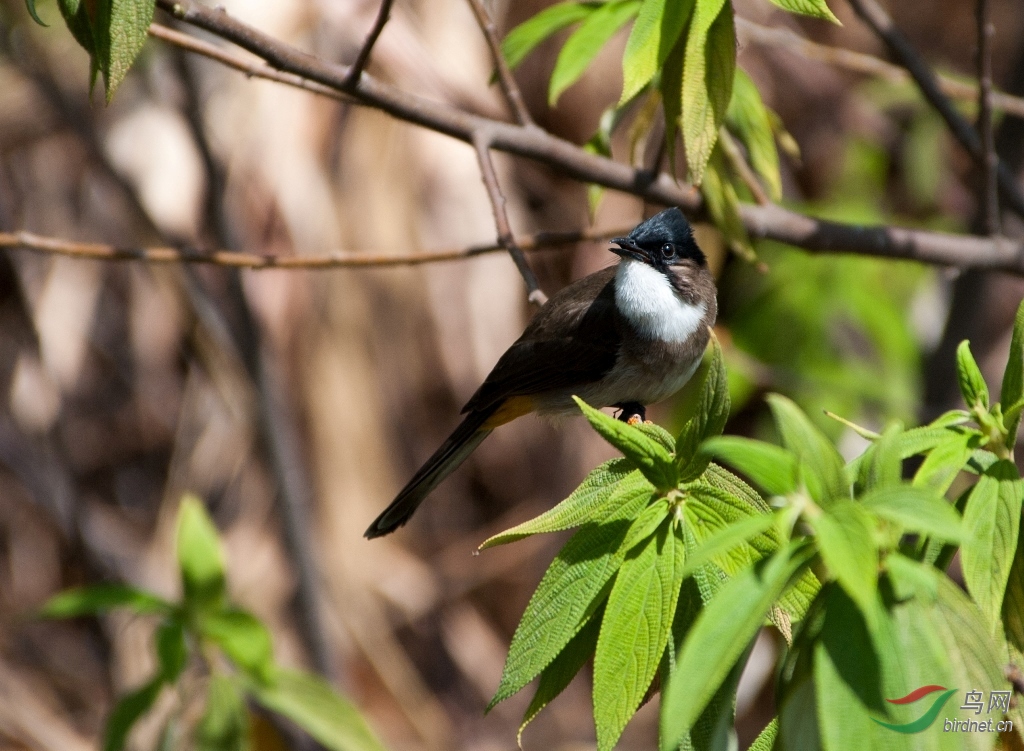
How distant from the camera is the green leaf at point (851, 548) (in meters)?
1.05

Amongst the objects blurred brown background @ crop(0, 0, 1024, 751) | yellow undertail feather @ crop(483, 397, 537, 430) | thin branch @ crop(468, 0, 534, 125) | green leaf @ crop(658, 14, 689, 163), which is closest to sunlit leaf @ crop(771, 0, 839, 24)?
green leaf @ crop(658, 14, 689, 163)

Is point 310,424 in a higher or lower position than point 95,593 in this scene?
lower

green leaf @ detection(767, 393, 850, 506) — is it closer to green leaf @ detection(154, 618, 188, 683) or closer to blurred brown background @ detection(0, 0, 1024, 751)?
green leaf @ detection(154, 618, 188, 683)

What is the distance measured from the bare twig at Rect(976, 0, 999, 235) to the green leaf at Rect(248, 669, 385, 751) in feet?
7.12

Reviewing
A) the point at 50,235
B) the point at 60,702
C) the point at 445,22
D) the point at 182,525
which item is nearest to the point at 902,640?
the point at 182,525

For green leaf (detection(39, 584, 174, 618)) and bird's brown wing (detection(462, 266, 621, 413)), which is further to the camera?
bird's brown wing (detection(462, 266, 621, 413))

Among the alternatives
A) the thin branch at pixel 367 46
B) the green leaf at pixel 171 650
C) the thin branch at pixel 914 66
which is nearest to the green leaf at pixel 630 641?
the thin branch at pixel 367 46

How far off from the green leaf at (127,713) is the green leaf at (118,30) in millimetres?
1575

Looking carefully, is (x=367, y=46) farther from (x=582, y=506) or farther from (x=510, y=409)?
(x=510, y=409)

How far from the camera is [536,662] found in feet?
4.65

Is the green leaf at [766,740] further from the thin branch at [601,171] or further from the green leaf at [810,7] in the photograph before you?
the thin branch at [601,171]

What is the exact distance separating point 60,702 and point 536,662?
4.73 meters

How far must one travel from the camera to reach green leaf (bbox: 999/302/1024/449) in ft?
4.76

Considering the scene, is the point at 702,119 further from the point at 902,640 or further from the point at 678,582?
the point at 902,640
